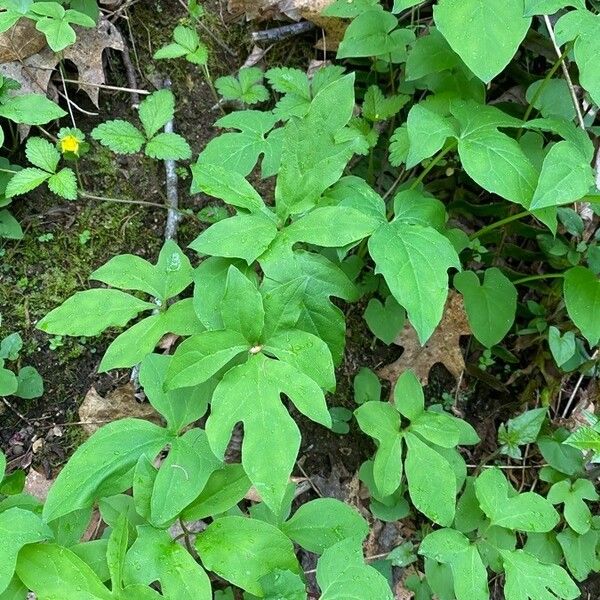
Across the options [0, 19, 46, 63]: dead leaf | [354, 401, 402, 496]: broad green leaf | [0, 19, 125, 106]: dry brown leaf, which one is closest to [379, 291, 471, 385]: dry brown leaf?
[354, 401, 402, 496]: broad green leaf

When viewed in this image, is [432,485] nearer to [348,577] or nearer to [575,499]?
[348,577]

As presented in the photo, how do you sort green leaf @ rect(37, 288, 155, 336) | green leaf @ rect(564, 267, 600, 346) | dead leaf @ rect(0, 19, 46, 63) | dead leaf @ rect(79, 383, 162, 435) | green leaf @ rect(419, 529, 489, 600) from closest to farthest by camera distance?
green leaf @ rect(419, 529, 489, 600), green leaf @ rect(37, 288, 155, 336), green leaf @ rect(564, 267, 600, 346), dead leaf @ rect(79, 383, 162, 435), dead leaf @ rect(0, 19, 46, 63)

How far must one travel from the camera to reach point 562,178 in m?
1.74

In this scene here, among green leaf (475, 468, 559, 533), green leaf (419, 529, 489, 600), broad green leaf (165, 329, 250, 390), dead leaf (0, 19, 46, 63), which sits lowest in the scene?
green leaf (419, 529, 489, 600)

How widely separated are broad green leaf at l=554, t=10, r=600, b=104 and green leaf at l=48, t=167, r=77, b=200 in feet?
5.29

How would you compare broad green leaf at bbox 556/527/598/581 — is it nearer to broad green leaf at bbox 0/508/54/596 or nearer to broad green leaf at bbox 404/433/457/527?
broad green leaf at bbox 404/433/457/527

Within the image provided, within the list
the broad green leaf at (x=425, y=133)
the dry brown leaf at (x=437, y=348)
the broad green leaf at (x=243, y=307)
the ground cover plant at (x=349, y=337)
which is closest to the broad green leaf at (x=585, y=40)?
the ground cover plant at (x=349, y=337)

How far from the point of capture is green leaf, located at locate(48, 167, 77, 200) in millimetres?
2176

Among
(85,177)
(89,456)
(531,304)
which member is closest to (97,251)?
(85,177)

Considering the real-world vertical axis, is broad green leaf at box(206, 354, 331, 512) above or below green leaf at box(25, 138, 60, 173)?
below

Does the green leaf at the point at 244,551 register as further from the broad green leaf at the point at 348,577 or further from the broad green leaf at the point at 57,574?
the broad green leaf at the point at 57,574

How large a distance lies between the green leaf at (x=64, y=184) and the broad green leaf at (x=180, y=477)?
1.03 m

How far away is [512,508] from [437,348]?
32.5 inches

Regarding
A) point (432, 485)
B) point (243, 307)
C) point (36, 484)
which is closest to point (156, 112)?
point (243, 307)
